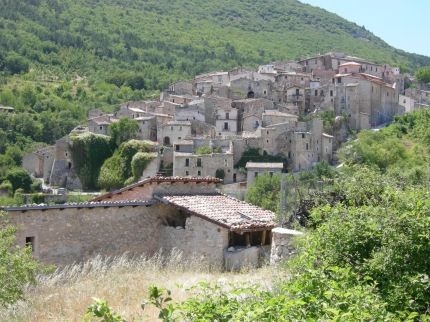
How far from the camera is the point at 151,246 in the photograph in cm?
1592

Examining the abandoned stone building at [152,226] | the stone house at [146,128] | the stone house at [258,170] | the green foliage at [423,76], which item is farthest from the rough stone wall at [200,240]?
the green foliage at [423,76]

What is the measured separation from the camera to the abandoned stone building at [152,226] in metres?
13.9

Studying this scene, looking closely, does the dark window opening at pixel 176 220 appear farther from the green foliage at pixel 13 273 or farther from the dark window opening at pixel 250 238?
the green foliage at pixel 13 273

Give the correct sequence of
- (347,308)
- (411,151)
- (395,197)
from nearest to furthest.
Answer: (347,308), (395,197), (411,151)

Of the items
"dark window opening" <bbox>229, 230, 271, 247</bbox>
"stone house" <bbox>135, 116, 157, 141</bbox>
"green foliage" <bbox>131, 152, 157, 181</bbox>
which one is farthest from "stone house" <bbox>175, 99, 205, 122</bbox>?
"dark window opening" <bbox>229, 230, 271, 247</bbox>

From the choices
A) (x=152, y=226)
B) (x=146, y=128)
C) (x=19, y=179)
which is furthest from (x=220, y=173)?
(x=152, y=226)

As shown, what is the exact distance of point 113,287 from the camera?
34.5 feet

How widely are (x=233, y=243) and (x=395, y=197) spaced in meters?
5.58

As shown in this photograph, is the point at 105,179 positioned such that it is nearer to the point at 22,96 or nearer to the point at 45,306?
the point at 22,96

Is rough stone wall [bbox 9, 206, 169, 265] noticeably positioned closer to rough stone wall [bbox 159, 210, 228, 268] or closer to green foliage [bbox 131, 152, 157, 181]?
rough stone wall [bbox 159, 210, 228, 268]

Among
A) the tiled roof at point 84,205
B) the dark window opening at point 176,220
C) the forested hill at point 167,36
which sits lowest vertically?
the dark window opening at point 176,220

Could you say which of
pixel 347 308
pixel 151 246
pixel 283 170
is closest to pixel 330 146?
pixel 283 170

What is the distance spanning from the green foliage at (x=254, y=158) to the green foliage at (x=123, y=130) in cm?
1154

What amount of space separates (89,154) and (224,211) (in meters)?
49.5
